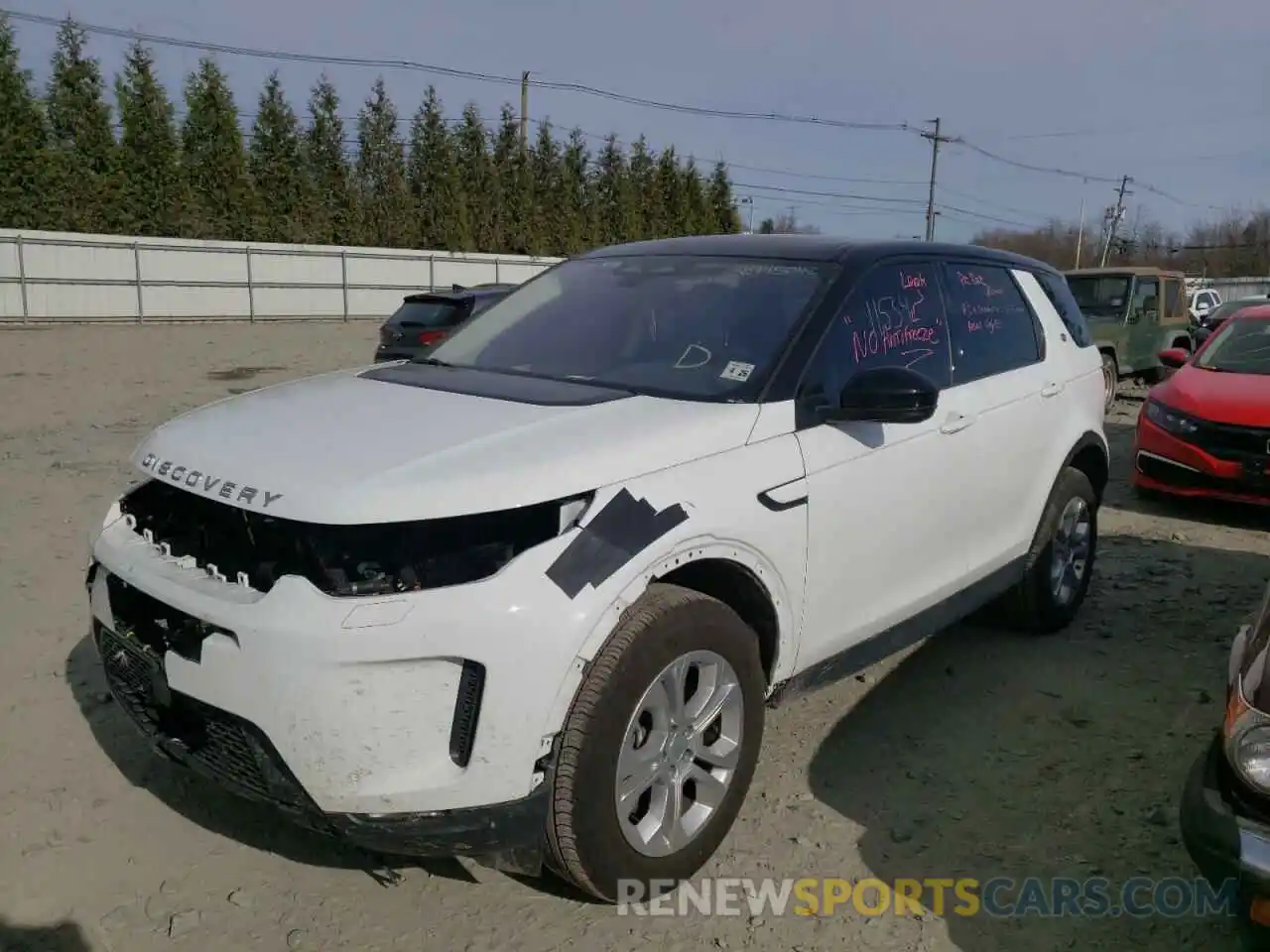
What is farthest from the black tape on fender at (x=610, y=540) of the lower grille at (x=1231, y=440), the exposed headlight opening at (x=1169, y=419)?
the exposed headlight opening at (x=1169, y=419)

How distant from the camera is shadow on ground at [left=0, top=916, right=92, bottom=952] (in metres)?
2.54

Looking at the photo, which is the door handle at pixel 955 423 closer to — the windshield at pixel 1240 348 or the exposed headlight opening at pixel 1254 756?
the exposed headlight opening at pixel 1254 756

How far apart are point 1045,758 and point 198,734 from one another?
9.24 feet

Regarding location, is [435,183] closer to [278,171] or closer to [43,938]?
[278,171]

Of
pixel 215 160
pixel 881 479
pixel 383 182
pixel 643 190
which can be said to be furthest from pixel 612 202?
pixel 881 479

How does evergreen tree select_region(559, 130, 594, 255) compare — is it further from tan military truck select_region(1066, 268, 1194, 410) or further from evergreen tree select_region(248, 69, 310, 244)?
tan military truck select_region(1066, 268, 1194, 410)

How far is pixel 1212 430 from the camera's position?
680 cm

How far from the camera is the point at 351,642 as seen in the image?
7.31ft

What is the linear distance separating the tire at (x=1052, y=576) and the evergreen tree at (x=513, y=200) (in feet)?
95.5

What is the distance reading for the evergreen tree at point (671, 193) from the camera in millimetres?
36125

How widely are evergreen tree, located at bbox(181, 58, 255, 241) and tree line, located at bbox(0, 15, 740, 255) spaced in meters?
0.04

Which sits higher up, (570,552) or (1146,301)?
(1146,301)

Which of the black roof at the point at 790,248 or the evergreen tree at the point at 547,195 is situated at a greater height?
the evergreen tree at the point at 547,195

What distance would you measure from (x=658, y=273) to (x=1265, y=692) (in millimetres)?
2374
